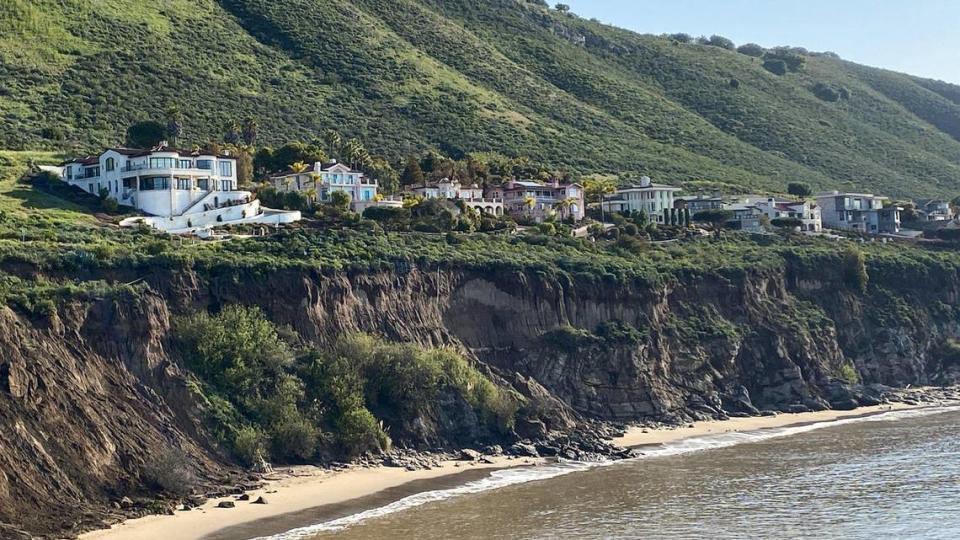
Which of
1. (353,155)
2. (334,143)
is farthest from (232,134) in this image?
(353,155)

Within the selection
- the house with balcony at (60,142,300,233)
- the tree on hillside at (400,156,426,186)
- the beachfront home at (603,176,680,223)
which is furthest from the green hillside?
the house with balcony at (60,142,300,233)

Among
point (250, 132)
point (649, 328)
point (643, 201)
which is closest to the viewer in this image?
point (649, 328)

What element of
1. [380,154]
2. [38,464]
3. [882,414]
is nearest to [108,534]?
[38,464]

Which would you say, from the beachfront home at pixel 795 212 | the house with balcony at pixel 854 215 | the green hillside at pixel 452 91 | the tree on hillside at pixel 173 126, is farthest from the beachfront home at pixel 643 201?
the tree on hillside at pixel 173 126

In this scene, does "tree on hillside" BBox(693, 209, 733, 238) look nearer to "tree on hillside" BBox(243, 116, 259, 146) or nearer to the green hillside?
the green hillside

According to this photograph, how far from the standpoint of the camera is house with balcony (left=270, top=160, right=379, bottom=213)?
9062cm

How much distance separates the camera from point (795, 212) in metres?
113

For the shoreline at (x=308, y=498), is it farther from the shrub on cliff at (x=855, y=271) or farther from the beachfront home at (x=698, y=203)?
the beachfront home at (x=698, y=203)

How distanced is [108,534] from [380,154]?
72.5m

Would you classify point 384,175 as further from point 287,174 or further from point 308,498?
point 308,498

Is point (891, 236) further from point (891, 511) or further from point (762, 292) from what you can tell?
point (891, 511)

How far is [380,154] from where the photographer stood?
117375 millimetres

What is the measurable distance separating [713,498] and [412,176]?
5090cm

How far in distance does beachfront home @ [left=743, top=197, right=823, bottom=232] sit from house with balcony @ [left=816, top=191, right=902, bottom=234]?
577 cm
